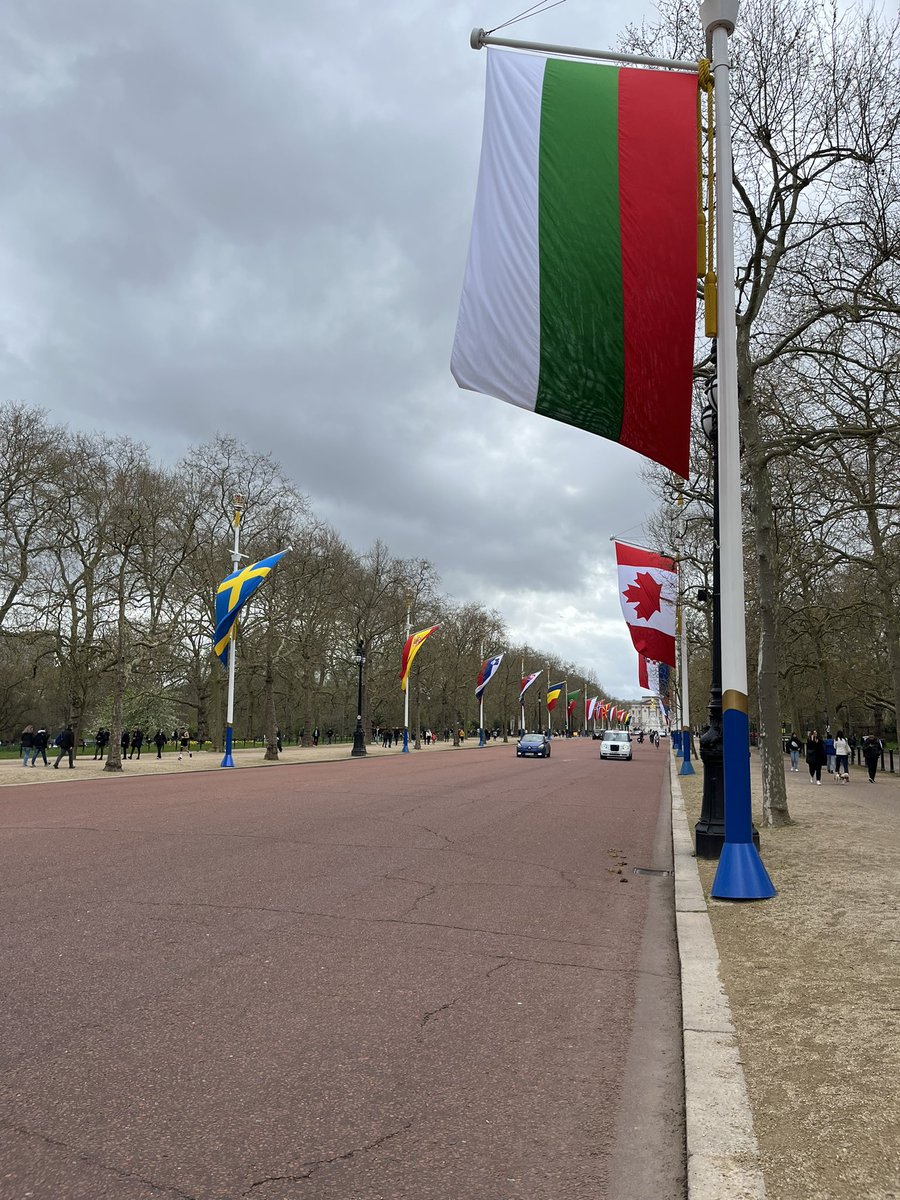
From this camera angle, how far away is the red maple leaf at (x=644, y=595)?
21.5m

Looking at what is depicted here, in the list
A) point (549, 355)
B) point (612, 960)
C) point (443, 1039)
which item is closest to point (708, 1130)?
point (443, 1039)

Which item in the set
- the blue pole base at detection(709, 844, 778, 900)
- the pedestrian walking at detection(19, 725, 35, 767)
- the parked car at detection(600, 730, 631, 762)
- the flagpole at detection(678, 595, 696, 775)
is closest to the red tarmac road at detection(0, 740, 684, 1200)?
the blue pole base at detection(709, 844, 778, 900)

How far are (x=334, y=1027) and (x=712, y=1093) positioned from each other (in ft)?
6.54

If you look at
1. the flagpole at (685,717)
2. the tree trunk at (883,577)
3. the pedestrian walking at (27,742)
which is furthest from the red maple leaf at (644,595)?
the pedestrian walking at (27,742)

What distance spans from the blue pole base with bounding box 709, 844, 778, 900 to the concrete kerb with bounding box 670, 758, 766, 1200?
1.41 metres

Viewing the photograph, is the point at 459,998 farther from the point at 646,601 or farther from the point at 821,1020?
the point at 646,601

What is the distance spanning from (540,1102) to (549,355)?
249 inches

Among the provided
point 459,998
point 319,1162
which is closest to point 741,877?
point 459,998

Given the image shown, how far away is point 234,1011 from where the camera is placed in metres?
4.91

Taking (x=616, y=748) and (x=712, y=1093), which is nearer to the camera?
(x=712, y=1093)

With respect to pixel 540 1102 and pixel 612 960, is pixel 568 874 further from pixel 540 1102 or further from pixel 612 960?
pixel 540 1102

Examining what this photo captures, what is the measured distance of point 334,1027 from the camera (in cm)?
472

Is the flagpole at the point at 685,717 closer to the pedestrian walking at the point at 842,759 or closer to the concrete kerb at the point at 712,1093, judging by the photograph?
the pedestrian walking at the point at 842,759

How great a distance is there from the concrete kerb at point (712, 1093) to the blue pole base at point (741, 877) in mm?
1414
